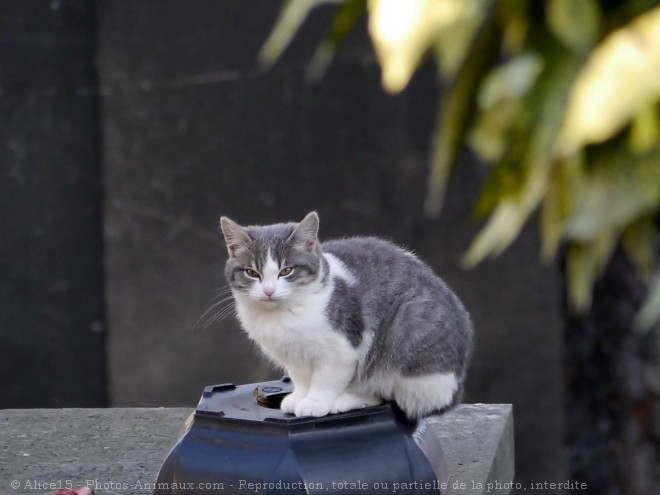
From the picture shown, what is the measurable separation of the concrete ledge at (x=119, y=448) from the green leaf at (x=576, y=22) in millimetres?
2505

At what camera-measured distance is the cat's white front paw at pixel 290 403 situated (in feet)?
9.61

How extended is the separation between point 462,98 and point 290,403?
82.4 inches

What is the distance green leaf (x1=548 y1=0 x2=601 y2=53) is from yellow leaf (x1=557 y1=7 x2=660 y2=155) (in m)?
0.02

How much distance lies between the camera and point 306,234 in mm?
3096

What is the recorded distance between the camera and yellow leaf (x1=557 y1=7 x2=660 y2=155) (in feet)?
2.58

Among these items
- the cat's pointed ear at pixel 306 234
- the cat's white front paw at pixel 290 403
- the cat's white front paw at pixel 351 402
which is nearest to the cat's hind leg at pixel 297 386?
the cat's white front paw at pixel 290 403

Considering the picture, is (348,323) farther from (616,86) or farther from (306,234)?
(616,86)

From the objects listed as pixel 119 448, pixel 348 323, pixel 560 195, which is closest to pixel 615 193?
pixel 560 195

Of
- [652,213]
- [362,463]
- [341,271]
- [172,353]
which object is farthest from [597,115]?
[172,353]

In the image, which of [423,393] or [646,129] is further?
[423,393]

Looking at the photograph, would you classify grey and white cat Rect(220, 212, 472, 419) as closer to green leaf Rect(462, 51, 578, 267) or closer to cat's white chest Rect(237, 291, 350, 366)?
cat's white chest Rect(237, 291, 350, 366)

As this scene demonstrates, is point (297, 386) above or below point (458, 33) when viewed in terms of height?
below

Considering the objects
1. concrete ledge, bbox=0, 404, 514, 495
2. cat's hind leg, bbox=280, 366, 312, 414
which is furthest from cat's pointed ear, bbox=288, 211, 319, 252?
concrete ledge, bbox=0, 404, 514, 495

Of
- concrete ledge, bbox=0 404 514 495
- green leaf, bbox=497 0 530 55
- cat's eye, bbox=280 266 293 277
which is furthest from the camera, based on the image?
concrete ledge, bbox=0 404 514 495
